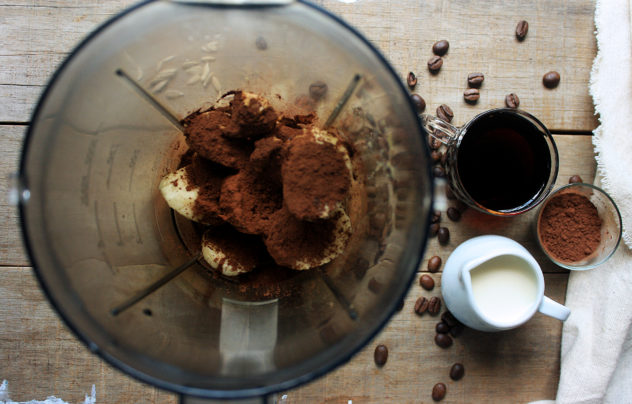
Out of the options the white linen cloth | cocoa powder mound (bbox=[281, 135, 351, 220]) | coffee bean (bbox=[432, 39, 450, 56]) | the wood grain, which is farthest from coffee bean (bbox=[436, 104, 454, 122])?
cocoa powder mound (bbox=[281, 135, 351, 220])

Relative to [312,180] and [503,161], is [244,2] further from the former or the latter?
[503,161]

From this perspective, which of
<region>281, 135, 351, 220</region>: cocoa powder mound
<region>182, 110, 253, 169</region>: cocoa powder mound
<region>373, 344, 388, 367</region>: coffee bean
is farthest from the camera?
<region>373, 344, 388, 367</region>: coffee bean

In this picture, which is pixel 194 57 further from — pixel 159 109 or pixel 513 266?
pixel 513 266

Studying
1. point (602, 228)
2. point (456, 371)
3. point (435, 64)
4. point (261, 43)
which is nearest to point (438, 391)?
point (456, 371)

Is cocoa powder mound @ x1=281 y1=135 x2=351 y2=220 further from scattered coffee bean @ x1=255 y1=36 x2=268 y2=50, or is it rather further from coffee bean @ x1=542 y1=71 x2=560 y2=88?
coffee bean @ x1=542 y1=71 x2=560 y2=88

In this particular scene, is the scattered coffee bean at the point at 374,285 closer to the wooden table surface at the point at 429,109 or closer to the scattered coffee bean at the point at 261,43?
the wooden table surface at the point at 429,109
